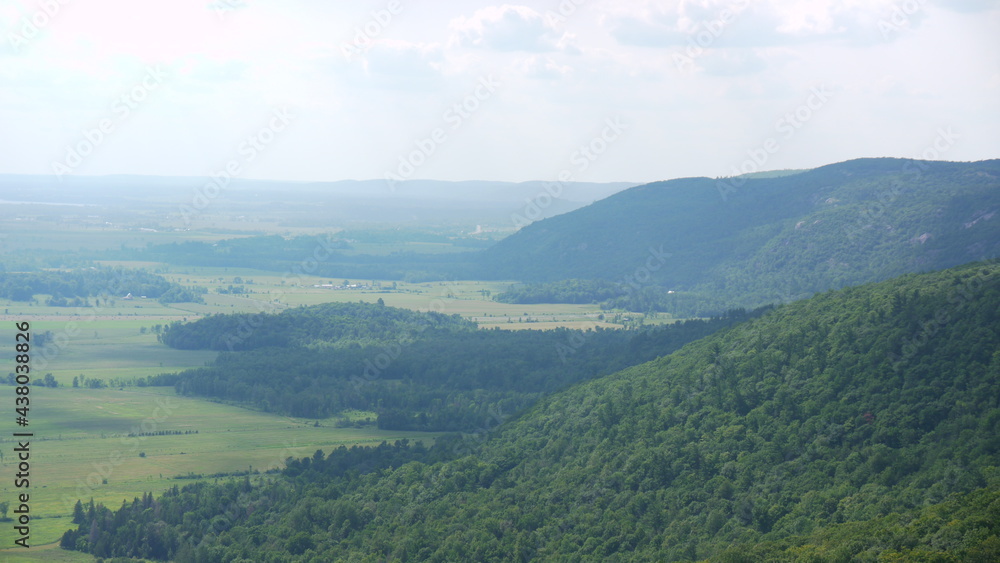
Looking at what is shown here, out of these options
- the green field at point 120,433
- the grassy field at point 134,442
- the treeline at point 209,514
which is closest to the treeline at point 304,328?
the green field at point 120,433

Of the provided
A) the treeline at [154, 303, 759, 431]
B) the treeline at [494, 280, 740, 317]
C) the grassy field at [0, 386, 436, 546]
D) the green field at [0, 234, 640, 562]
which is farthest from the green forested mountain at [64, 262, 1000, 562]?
the treeline at [494, 280, 740, 317]

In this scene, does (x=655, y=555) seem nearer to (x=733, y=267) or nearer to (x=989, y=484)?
(x=989, y=484)

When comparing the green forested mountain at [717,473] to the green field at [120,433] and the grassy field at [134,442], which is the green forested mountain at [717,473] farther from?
the grassy field at [134,442]

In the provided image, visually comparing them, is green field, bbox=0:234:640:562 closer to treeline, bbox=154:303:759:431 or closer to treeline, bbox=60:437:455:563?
treeline, bbox=60:437:455:563

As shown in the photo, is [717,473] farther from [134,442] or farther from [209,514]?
[134,442]

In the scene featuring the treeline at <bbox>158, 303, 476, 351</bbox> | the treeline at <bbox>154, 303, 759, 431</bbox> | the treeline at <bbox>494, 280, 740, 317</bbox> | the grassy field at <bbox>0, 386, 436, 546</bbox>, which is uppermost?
the treeline at <bbox>494, 280, 740, 317</bbox>

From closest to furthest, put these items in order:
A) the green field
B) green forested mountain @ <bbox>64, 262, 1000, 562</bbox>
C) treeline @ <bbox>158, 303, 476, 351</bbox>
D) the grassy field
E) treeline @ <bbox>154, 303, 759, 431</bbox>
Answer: green forested mountain @ <bbox>64, 262, 1000, 562</bbox> → the green field → the grassy field → treeline @ <bbox>154, 303, 759, 431</bbox> → treeline @ <bbox>158, 303, 476, 351</bbox>

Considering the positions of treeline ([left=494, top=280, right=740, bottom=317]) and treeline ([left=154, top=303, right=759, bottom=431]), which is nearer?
treeline ([left=154, top=303, right=759, bottom=431])
